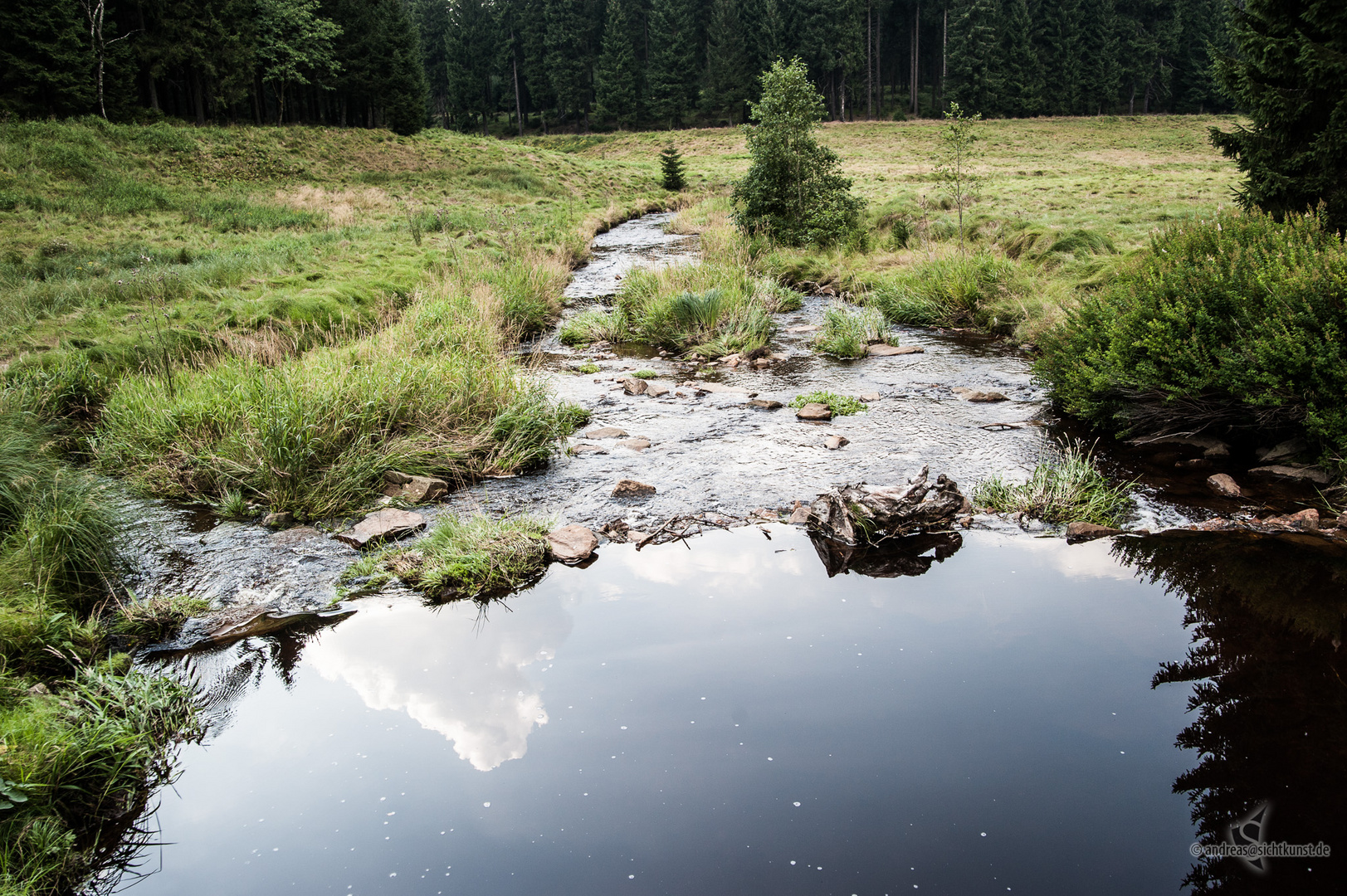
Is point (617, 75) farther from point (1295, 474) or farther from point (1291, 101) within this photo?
point (1295, 474)

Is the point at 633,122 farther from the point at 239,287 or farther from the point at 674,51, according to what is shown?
the point at 239,287

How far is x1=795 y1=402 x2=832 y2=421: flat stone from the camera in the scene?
27.0ft

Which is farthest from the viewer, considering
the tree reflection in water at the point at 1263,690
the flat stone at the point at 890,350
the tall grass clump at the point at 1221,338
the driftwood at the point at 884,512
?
the flat stone at the point at 890,350

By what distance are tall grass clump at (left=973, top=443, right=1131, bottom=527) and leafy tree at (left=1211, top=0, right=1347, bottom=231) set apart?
5742 mm

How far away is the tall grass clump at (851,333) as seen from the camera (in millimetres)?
10836

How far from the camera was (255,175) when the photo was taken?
3066 centimetres

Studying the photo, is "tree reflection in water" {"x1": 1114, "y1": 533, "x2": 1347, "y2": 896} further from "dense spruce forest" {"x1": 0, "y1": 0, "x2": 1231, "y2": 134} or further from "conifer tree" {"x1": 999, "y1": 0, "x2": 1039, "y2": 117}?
"conifer tree" {"x1": 999, "y1": 0, "x2": 1039, "y2": 117}

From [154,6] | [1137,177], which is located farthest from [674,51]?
[1137,177]

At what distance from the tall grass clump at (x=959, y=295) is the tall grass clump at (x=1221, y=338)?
3896 mm

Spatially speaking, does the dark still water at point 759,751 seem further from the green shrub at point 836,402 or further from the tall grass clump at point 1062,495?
the green shrub at point 836,402

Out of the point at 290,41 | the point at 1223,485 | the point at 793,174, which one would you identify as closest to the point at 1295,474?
the point at 1223,485

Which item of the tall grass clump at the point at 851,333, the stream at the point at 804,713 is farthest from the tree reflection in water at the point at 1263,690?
the tall grass clump at the point at 851,333

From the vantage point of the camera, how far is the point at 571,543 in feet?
18.5

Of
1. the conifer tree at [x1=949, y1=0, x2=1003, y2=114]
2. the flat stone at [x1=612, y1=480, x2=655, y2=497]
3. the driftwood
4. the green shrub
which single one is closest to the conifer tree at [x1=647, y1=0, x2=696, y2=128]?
the conifer tree at [x1=949, y1=0, x2=1003, y2=114]
